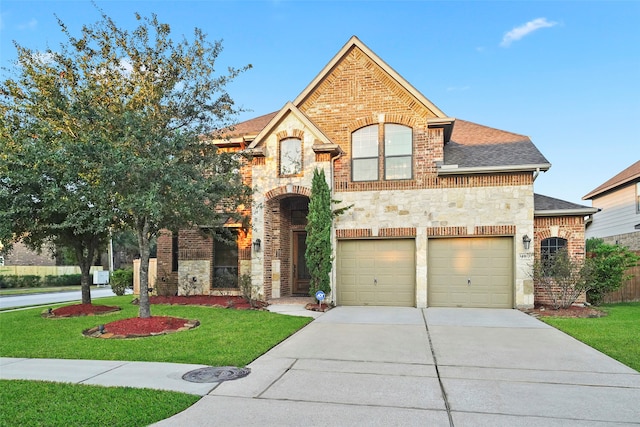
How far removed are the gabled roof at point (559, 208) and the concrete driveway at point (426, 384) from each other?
5.42 metres

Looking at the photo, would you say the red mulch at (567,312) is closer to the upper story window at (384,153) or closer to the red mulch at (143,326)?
the upper story window at (384,153)

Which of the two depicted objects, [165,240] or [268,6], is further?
[165,240]

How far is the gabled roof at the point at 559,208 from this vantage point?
1338 cm

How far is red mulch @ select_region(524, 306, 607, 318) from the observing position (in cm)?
1194

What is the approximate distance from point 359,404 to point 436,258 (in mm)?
9731

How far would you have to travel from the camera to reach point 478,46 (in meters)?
13.4

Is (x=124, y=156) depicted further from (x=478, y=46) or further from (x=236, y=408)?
(x=478, y=46)

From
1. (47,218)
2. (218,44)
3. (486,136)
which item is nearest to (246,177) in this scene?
(218,44)

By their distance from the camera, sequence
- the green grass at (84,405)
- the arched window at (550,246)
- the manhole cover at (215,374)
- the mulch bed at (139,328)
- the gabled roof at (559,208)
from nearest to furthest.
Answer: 1. the green grass at (84,405)
2. the manhole cover at (215,374)
3. the mulch bed at (139,328)
4. the gabled roof at (559,208)
5. the arched window at (550,246)

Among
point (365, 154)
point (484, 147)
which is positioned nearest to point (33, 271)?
point (365, 154)

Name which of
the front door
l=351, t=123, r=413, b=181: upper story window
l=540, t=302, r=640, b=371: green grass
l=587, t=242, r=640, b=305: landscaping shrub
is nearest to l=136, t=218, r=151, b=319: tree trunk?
the front door

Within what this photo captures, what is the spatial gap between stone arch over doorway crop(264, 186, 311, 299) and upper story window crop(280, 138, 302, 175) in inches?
25.8

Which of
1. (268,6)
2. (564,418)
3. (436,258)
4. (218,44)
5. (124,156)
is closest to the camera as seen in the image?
(564,418)

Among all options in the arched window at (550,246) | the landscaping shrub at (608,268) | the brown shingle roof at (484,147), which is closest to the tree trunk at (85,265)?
the brown shingle roof at (484,147)
